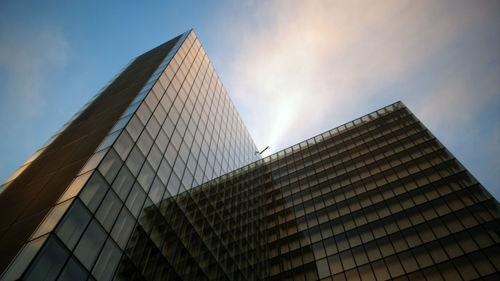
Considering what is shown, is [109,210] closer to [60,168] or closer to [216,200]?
[60,168]

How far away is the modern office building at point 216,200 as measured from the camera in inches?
622

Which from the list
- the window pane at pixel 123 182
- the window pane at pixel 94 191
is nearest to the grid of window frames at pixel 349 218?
the window pane at pixel 123 182

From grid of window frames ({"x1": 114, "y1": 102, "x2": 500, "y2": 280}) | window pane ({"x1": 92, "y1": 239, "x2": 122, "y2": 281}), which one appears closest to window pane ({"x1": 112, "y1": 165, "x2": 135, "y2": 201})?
grid of window frames ({"x1": 114, "y1": 102, "x2": 500, "y2": 280})

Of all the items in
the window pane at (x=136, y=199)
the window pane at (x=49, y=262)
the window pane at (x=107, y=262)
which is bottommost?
the window pane at (x=49, y=262)

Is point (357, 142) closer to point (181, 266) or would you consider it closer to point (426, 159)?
point (426, 159)

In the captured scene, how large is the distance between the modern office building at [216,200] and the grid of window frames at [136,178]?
9 cm

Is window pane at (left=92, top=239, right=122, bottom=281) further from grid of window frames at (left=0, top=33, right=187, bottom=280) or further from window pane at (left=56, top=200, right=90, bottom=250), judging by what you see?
grid of window frames at (left=0, top=33, right=187, bottom=280)

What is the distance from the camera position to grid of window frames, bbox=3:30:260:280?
14016 millimetres

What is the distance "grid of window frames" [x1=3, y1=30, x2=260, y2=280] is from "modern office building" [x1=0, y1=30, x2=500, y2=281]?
86 mm

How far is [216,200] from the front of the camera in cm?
3016

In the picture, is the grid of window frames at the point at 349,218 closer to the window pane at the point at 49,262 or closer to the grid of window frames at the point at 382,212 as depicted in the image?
the grid of window frames at the point at 382,212

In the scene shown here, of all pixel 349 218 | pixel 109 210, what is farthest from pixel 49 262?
pixel 349 218

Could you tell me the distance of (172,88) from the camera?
3047cm

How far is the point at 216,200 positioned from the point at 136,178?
11578 mm
